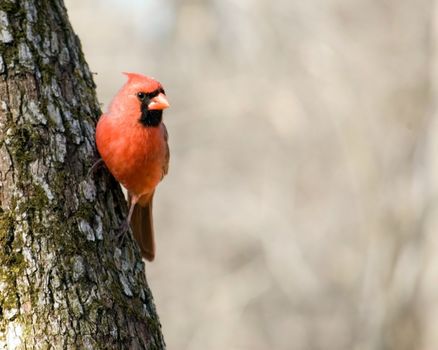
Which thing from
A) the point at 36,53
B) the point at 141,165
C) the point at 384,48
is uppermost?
the point at 384,48

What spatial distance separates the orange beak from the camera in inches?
140

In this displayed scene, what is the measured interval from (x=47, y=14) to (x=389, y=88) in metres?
8.97

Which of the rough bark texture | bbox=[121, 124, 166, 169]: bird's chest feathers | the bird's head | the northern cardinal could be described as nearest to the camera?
the rough bark texture

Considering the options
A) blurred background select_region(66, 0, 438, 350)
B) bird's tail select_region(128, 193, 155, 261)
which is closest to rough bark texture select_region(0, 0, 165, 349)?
bird's tail select_region(128, 193, 155, 261)

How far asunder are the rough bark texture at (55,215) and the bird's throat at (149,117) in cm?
34

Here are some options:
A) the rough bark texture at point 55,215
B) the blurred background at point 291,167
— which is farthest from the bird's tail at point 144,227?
the blurred background at point 291,167

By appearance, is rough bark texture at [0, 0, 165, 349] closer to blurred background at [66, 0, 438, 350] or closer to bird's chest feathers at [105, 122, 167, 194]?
bird's chest feathers at [105, 122, 167, 194]

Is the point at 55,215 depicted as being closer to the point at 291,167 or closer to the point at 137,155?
the point at 137,155

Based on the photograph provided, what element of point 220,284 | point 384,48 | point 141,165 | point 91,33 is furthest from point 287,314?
point 141,165

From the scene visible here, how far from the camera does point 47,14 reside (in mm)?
3273

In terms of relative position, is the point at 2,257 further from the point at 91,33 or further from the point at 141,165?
the point at 91,33

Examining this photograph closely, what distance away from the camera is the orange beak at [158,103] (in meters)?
3.55

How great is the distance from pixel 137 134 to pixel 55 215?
0.81m

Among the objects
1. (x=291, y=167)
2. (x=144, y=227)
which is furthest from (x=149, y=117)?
(x=291, y=167)
